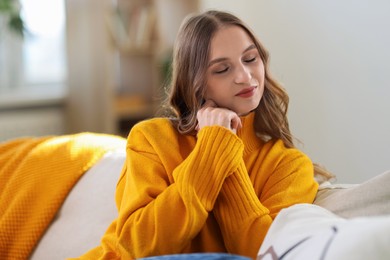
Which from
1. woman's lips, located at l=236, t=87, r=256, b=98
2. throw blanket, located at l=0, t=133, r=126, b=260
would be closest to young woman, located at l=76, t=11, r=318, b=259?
woman's lips, located at l=236, t=87, r=256, b=98

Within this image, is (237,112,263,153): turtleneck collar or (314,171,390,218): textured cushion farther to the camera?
(237,112,263,153): turtleneck collar

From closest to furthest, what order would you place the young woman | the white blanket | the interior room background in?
1. the white blanket
2. the young woman
3. the interior room background

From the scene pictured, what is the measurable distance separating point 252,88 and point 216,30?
14 cm

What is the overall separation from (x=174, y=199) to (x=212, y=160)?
11 centimetres

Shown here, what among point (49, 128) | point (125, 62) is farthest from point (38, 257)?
point (125, 62)

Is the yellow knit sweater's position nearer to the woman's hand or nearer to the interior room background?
the woman's hand

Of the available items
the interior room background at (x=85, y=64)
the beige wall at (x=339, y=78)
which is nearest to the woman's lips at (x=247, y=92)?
the beige wall at (x=339, y=78)

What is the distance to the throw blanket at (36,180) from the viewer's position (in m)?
1.75

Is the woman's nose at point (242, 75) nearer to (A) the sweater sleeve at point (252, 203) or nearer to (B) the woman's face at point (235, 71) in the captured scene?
(B) the woman's face at point (235, 71)

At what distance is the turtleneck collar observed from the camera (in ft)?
4.72

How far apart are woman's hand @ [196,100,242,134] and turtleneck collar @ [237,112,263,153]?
2.4 inches

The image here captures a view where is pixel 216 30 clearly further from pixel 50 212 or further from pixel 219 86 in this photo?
pixel 50 212

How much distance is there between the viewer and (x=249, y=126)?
4.77ft

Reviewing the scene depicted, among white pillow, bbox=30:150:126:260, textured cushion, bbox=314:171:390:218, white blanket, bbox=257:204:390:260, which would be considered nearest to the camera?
white blanket, bbox=257:204:390:260
